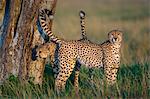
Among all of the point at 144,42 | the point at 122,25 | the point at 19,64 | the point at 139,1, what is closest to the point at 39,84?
the point at 19,64

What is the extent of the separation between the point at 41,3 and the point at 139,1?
30.8 meters

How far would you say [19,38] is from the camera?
30.2 ft

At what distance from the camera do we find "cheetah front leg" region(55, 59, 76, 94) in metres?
8.87

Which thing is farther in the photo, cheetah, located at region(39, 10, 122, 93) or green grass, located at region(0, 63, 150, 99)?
cheetah, located at region(39, 10, 122, 93)

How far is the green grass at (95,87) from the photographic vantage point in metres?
8.36

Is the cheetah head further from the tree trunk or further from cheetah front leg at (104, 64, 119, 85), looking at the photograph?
the tree trunk

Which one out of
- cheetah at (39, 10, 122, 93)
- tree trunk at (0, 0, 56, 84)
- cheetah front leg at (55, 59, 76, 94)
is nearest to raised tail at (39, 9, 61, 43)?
cheetah at (39, 10, 122, 93)

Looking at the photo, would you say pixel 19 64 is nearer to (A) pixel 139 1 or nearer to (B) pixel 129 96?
(B) pixel 129 96

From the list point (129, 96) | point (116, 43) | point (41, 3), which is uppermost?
point (41, 3)

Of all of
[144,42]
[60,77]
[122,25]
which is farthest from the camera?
[122,25]

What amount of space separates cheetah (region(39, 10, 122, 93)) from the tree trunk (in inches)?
8.4

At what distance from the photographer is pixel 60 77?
8.92 m

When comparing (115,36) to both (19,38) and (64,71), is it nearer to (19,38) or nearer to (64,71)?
(64,71)

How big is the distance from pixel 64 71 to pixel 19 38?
90 cm
